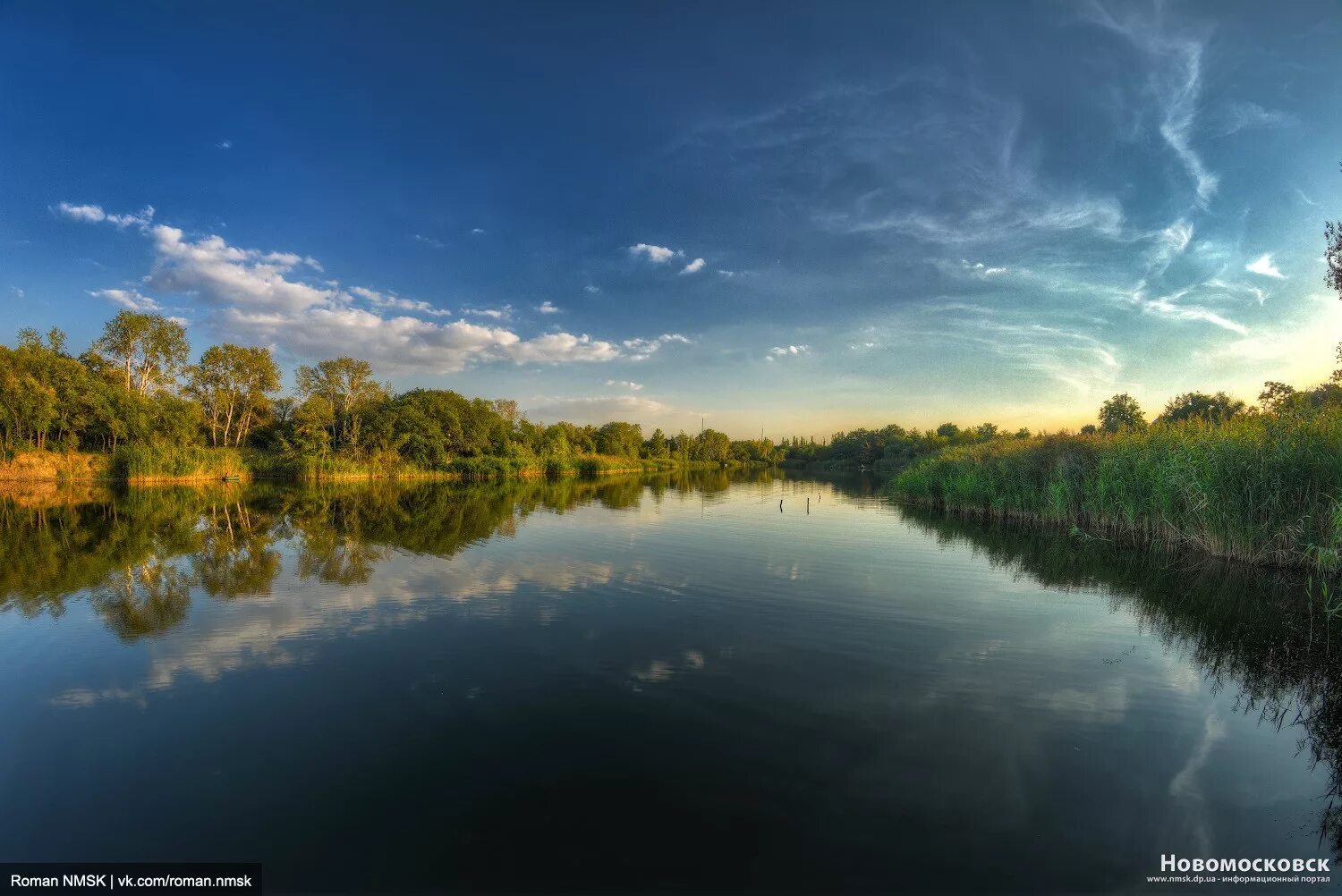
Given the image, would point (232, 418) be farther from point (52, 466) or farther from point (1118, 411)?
point (1118, 411)

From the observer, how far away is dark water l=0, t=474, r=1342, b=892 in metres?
3.96

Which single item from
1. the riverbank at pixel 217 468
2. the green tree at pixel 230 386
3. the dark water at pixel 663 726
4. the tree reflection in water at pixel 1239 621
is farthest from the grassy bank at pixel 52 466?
the tree reflection in water at pixel 1239 621

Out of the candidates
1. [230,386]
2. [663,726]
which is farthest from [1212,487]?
[230,386]

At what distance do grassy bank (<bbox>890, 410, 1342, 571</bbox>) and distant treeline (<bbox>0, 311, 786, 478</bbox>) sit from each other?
53.8 meters

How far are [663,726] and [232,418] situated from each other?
243ft

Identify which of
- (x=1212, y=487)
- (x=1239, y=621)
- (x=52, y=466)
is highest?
(x=1212, y=487)

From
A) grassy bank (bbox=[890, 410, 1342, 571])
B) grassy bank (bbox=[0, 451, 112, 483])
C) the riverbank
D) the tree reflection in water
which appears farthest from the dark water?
grassy bank (bbox=[0, 451, 112, 483])

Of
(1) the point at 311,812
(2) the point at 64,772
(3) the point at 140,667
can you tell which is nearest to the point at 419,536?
(3) the point at 140,667

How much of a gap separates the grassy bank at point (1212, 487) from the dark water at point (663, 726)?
1.31m

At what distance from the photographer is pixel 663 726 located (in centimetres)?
558

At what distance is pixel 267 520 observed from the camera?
21.6m

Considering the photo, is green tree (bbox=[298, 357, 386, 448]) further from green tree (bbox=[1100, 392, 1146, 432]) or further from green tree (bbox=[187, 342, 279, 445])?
green tree (bbox=[1100, 392, 1146, 432])

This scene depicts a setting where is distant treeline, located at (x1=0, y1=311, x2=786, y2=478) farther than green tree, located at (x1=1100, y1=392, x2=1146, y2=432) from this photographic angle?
No

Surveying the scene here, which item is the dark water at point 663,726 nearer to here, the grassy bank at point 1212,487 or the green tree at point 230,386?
the grassy bank at point 1212,487
